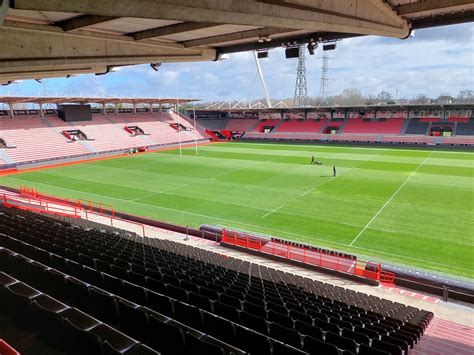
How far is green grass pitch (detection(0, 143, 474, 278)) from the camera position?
662 inches

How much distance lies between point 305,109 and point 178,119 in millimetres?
26680

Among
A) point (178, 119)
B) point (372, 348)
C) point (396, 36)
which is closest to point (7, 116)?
point (178, 119)

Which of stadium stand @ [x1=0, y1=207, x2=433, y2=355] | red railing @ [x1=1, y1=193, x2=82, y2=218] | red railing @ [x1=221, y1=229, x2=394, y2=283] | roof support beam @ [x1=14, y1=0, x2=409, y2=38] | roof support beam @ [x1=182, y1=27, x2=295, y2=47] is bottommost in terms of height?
red railing @ [x1=221, y1=229, x2=394, y2=283]

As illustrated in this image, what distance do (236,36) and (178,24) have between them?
8.82ft

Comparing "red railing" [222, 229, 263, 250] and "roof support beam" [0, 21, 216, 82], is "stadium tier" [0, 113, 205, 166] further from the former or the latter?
"roof support beam" [0, 21, 216, 82]

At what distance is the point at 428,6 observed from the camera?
363 inches

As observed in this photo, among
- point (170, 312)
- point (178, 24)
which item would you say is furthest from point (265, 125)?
point (170, 312)

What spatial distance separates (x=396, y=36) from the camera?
445 inches

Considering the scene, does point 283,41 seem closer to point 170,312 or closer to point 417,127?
Answer: point 170,312

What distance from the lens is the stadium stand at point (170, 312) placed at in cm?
366

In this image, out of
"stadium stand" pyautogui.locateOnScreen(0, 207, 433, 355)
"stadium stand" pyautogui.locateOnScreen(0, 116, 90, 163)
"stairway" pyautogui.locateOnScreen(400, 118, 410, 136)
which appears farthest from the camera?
"stairway" pyautogui.locateOnScreen(400, 118, 410, 136)

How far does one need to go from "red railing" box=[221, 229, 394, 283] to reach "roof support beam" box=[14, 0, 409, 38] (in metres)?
8.44

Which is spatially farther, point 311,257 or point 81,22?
point 311,257

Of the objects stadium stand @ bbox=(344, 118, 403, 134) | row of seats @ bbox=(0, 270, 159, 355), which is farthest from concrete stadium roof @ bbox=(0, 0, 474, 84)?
stadium stand @ bbox=(344, 118, 403, 134)
